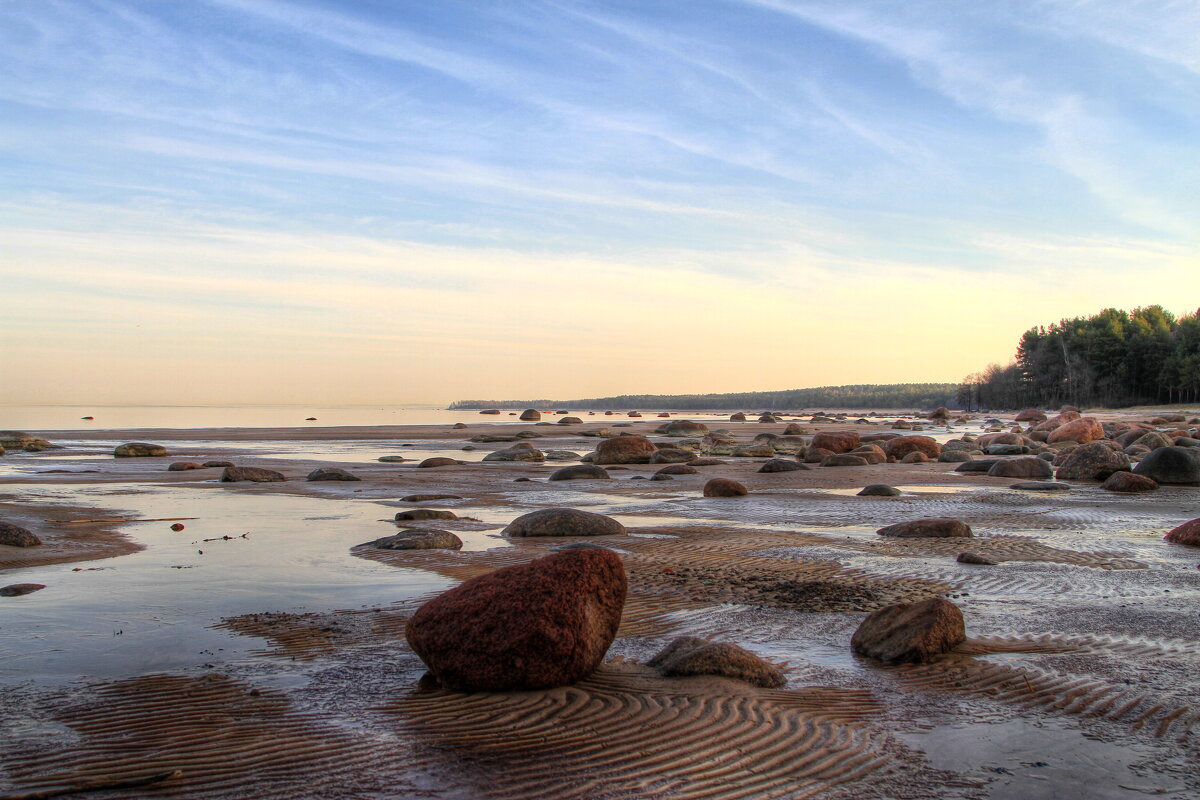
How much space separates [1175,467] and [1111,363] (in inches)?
3123

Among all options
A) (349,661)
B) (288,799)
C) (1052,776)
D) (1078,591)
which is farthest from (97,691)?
(1078,591)

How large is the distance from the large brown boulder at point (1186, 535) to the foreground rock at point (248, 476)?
17450 mm

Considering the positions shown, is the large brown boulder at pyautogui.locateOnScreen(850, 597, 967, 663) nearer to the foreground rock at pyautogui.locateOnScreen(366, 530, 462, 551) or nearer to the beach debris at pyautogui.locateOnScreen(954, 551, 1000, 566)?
the beach debris at pyautogui.locateOnScreen(954, 551, 1000, 566)

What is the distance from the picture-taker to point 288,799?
4.07 metres

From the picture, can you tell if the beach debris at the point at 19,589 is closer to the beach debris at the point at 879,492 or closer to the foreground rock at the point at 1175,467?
the beach debris at the point at 879,492

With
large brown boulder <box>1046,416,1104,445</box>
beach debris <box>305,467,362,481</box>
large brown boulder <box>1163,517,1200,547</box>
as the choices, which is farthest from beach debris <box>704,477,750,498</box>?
large brown boulder <box>1046,416,1104,445</box>

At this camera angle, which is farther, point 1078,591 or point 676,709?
point 1078,591

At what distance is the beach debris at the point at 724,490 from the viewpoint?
17891mm

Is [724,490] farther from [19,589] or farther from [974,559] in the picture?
[19,589]

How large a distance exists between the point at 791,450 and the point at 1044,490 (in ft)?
50.1

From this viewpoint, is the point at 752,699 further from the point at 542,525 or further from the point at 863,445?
the point at 863,445

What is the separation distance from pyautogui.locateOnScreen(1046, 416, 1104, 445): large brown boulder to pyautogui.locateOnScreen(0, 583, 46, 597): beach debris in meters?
35.6

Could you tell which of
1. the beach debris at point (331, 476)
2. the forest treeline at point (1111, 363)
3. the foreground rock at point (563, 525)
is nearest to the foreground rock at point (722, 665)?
the foreground rock at point (563, 525)

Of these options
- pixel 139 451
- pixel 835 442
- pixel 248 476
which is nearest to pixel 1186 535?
pixel 248 476
